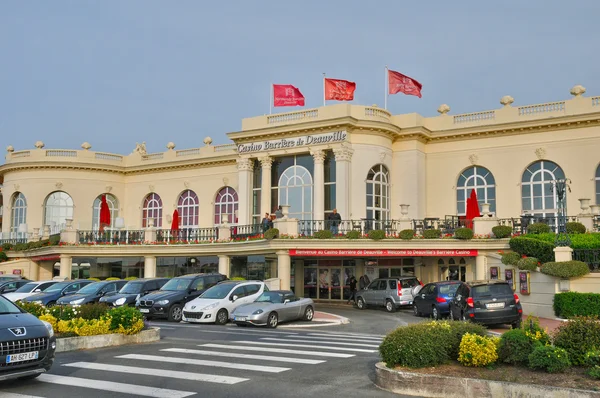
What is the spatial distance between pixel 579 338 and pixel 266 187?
29378 millimetres

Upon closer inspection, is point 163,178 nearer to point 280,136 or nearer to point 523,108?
point 280,136

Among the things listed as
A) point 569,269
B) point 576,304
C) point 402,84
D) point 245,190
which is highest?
point 402,84

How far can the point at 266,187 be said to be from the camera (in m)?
38.0

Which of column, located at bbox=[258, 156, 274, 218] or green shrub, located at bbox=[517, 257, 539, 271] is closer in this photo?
green shrub, located at bbox=[517, 257, 539, 271]

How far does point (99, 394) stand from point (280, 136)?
2894 centimetres

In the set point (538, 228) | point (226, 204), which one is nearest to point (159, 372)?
point (538, 228)

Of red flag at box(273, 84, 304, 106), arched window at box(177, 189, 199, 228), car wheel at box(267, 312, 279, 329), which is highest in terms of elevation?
red flag at box(273, 84, 304, 106)

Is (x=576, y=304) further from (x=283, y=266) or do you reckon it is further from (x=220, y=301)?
(x=283, y=266)

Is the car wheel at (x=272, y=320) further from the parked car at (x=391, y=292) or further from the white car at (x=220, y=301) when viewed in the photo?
the parked car at (x=391, y=292)

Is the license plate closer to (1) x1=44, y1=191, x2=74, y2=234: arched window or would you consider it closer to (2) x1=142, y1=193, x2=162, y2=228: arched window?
(2) x1=142, y1=193, x2=162, y2=228: arched window

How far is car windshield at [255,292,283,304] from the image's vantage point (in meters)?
22.1

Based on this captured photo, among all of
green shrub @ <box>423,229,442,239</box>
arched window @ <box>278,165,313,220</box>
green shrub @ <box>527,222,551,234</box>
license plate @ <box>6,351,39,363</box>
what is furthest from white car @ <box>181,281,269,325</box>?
arched window @ <box>278,165,313,220</box>

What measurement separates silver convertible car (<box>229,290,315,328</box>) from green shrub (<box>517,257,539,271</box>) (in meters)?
8.34

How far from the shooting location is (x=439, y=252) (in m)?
30.1
